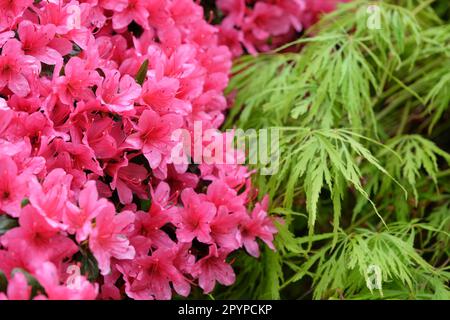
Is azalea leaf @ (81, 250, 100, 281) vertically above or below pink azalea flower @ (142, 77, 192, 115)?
below

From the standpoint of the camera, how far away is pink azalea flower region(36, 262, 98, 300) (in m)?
0.96

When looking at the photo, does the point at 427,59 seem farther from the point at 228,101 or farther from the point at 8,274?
the point at 8,274

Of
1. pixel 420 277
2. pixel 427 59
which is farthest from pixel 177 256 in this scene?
pixel 427 59

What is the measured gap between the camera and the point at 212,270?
4.28 ft

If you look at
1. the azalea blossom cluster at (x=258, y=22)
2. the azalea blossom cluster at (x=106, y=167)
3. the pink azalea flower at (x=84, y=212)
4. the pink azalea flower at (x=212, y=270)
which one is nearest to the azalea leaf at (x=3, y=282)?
the azalea blossom cluster at (x=106, y=167)

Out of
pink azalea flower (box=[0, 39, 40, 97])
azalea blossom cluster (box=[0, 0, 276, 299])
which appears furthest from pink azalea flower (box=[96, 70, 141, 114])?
pink azalea flower (box=[0, 39, 40, 97])

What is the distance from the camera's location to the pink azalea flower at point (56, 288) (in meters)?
0.96

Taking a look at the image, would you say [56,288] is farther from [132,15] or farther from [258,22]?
[258,22]

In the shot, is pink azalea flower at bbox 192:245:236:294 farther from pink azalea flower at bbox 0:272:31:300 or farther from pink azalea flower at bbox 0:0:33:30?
pink azalea flower at bbox 0:0:33:30

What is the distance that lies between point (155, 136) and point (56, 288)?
37 centimetres

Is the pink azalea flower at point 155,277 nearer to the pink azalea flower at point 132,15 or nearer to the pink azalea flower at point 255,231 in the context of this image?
the pink azalea flower at point 255,231

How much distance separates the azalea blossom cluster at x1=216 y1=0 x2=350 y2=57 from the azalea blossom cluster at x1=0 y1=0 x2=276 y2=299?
1.29 ft

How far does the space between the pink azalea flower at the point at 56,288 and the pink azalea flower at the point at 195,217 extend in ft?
0.94

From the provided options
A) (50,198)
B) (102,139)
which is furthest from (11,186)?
(102,139)
